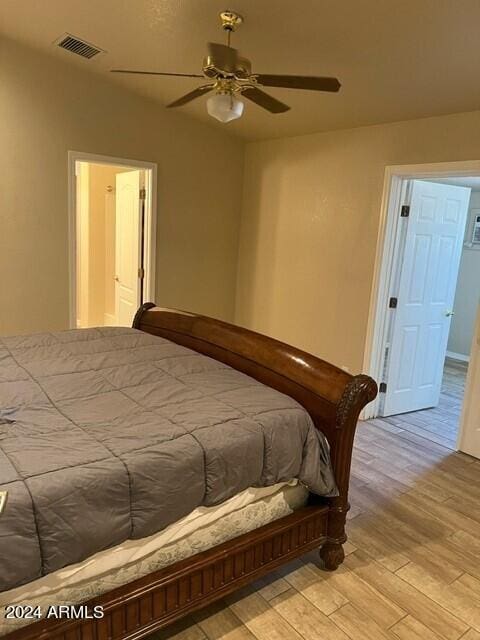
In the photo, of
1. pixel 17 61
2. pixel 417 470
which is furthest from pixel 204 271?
pixel 417 470

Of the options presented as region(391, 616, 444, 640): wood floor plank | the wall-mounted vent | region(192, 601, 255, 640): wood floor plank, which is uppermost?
the wall-mounted vent

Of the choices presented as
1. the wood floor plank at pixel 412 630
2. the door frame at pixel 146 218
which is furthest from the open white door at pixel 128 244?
the wood floor plank at pixel 412 630

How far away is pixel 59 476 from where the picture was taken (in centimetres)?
146

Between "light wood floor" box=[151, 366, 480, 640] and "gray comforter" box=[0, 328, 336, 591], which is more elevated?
"gray comforter" box=[0, 328, 336, 591]

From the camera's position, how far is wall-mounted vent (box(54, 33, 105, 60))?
11.2 ft

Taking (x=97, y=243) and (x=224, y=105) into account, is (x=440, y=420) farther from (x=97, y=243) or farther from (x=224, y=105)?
(x=97, y=243)

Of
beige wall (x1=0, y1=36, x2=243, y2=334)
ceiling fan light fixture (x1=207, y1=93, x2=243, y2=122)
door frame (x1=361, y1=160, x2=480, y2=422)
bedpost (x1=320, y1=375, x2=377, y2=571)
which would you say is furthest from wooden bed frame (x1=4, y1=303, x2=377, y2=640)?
beige wall (x1=0, y1=36, x2=243, y2=334)

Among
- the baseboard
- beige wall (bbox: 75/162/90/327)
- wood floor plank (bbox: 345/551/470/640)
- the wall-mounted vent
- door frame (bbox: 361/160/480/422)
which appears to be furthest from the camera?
the baseboard

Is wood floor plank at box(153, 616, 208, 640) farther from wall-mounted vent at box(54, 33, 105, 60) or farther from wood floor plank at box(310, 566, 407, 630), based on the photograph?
wall-mounted vent at box(54, 33, 105, 60)

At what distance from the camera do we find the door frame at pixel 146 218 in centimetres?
414

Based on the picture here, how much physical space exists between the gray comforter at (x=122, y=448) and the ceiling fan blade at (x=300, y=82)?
1.48 meters

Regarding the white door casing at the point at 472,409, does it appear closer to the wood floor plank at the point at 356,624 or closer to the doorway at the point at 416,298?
the doorway at the point at 416,298

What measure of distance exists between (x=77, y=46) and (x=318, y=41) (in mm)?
1886

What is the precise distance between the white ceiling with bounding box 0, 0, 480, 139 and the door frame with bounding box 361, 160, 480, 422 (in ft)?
1.36
